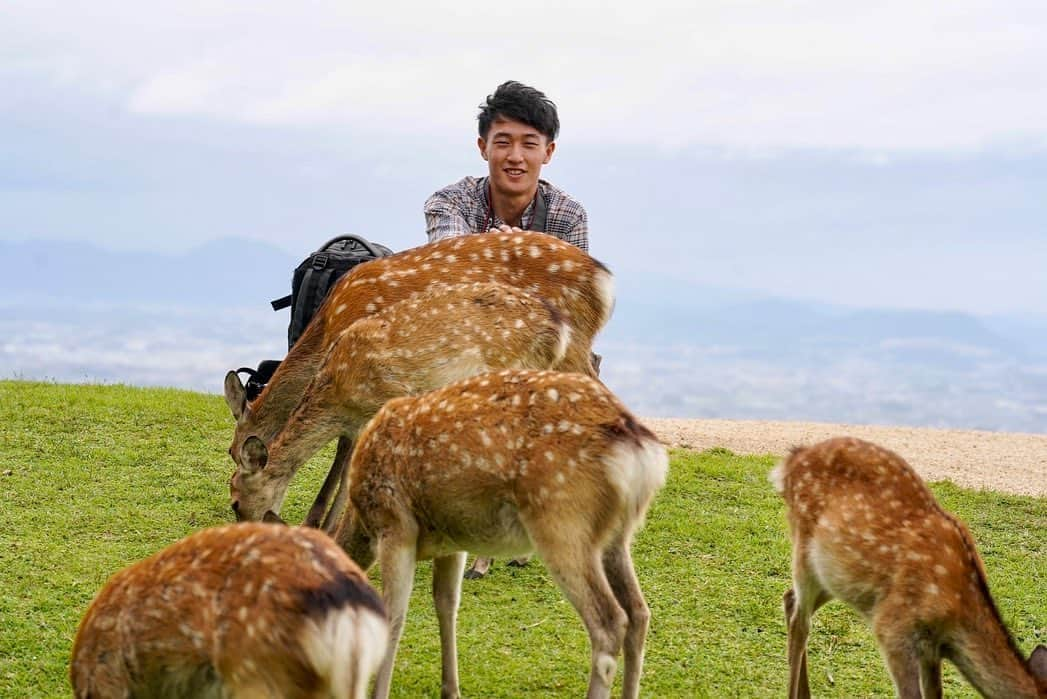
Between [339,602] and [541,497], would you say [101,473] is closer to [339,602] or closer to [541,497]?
[541,497]

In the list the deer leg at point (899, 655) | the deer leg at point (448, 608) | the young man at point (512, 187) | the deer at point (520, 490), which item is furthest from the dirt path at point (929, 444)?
the deer at point (520, 490)

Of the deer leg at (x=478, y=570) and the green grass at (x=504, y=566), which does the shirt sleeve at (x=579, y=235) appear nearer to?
the green grass at (x=504, y=566)

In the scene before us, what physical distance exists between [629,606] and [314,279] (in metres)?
3.17

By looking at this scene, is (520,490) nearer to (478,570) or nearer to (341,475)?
(478,570)

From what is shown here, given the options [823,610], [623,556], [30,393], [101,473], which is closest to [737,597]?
[823,610]

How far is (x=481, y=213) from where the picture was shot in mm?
7500

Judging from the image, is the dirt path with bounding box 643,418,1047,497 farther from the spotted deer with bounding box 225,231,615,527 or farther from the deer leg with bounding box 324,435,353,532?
the deer leg with bounding box 324,435,353,532

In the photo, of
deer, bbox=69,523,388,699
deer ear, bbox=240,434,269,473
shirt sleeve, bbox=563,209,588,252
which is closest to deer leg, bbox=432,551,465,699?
deer, bbox=69,523,388,699

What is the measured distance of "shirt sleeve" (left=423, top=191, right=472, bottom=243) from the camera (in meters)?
7.32

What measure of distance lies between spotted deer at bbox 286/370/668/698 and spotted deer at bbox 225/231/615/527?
1321mm

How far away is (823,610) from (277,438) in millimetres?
2971

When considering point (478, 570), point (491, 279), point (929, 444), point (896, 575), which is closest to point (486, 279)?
point (491, 279)

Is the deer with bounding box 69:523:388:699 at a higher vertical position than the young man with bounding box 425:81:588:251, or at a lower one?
lower

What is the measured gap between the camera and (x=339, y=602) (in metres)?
3.66
